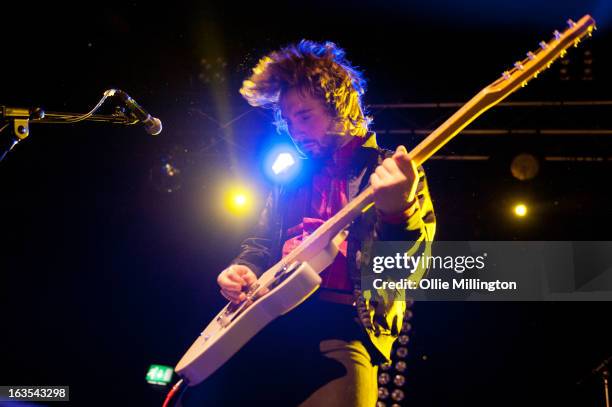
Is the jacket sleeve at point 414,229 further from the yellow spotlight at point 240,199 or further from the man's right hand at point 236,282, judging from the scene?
the yellow spotlight at point 240,199

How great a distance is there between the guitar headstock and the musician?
489 mm

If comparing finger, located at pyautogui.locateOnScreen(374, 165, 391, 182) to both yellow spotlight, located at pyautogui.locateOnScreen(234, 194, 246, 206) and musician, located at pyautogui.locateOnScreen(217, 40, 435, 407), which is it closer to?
musician, located at pyautogui.locateOnScreen(217, 40, 435, 407)

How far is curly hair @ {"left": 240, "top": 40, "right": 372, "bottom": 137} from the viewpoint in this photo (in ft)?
8.27

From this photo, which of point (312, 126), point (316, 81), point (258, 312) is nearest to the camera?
point (258, 312)

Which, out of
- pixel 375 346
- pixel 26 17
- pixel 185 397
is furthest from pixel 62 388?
pixel 375 346

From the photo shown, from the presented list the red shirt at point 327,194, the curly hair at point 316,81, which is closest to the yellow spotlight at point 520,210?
the curly hair at point 316,81

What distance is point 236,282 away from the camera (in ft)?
6.88

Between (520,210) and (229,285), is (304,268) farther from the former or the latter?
(520,210)

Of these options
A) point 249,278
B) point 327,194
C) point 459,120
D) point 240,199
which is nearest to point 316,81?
point 327,194

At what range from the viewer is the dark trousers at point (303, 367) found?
1763 millimetres

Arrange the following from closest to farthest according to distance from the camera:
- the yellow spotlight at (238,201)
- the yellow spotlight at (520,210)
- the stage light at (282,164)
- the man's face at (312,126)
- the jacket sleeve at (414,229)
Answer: the jacket sleeve at (414,229) → the man's face at (312,126) → the stage light at (282,164) → the yellow spotlight at (520,210) → the yellow spotlight at (238,201)

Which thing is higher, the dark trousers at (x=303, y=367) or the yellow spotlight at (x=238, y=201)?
the yellow spotlight at (x=238, y=201)

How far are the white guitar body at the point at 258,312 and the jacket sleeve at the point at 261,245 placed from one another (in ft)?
1.45

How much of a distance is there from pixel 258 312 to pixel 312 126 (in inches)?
39.7
